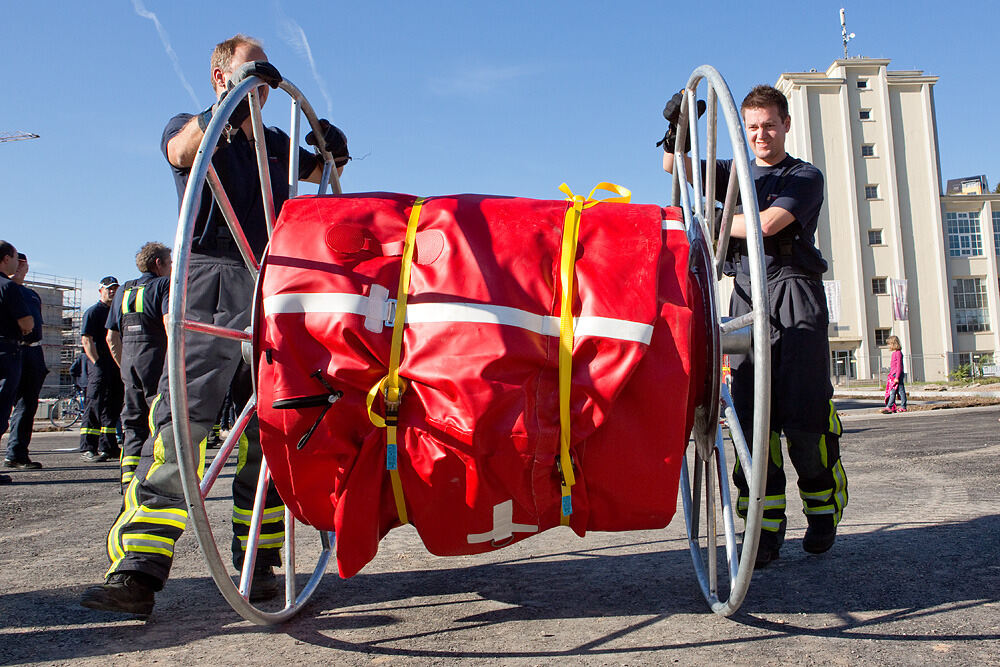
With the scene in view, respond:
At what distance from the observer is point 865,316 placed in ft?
131

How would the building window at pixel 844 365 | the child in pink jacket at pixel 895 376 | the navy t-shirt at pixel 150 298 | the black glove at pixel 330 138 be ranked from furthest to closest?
the building window at pixel 844 365 < the child in pink jacket at pixel 895 376 < the navy t-shirt at pixel 150 298 < the black glove at pixel 330 138

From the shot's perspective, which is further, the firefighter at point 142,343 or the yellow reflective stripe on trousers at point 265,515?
the firefighter at point 142,343

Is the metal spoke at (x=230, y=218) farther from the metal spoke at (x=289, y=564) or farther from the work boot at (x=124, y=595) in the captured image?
the work boot at (x=124, y=595)

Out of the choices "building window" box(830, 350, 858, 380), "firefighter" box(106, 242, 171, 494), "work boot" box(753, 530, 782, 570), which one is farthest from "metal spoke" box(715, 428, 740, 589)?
"building window" box(830, 350, 858, 380)

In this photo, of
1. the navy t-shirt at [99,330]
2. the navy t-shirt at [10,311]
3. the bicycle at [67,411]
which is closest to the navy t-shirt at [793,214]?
Answer: the navy t-shirt at [10,311]

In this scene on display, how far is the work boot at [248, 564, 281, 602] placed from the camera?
269 cm

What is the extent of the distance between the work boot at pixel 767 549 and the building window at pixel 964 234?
1878 inches

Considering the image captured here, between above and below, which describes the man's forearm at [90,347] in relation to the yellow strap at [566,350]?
above

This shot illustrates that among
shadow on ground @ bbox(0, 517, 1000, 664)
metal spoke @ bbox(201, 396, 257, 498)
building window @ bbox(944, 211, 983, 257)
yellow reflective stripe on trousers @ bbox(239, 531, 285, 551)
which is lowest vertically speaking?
shadow on ground @ bbox(0, 517, 1000, 664)

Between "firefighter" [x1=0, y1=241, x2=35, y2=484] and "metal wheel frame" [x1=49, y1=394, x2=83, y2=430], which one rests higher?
"firefighter" [x1=0, y1=241, x2=35, y2=484]

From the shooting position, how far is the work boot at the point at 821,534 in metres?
2.94

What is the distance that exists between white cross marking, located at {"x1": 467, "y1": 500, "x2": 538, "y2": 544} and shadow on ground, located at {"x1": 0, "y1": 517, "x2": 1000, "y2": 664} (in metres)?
0.29

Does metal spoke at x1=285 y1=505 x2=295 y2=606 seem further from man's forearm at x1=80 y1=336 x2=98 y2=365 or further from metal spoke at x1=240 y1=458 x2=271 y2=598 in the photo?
man's forearm at x1=80 y1=336 x2=98 y2=365

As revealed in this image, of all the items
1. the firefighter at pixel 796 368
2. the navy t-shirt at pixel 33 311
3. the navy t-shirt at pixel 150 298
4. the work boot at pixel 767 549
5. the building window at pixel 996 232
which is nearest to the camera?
the work boot at pixel 767 549
